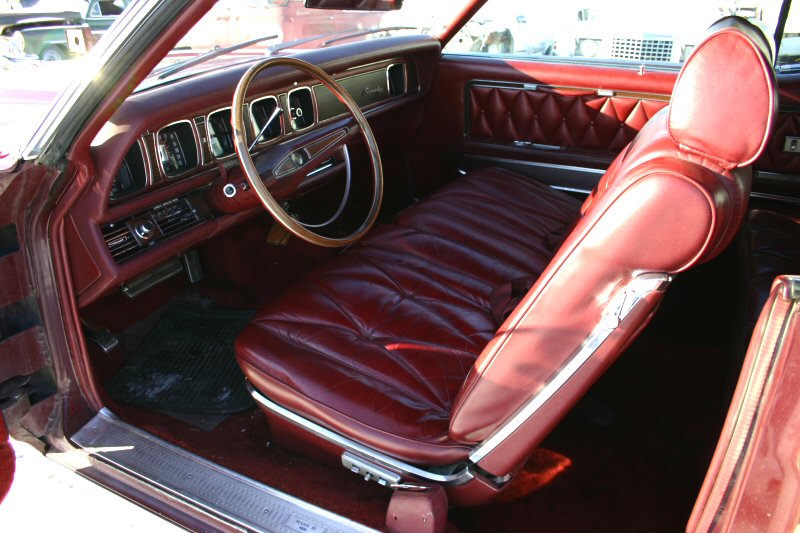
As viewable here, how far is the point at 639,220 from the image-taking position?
0.90 m

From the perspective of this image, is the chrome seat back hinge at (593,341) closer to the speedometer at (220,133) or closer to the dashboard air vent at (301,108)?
the speedometer at (220,133)

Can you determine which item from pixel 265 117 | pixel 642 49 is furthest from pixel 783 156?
pixel 265 117

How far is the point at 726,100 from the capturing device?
85 cm

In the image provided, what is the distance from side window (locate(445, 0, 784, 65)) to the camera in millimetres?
2512

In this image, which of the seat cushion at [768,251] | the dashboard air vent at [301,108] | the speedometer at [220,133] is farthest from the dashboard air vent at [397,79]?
the seat cushion at [768,251]

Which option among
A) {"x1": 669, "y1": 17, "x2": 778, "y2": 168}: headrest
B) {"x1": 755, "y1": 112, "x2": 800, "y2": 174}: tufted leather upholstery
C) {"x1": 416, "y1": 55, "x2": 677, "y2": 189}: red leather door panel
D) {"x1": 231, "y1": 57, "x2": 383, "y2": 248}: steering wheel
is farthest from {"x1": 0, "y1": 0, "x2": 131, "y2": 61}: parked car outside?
{"x1": 755, "y1": 112, "x2": 800, "y2": 174}: tufted leather upholstery

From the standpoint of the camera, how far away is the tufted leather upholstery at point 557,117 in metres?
2.40

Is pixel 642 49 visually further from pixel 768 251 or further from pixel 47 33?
pixel 47 33

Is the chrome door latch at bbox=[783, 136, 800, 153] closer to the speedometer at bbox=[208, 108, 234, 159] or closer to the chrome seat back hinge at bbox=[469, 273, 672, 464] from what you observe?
the chrome seat back hinge at bbox=[469, 273, 672, 464]

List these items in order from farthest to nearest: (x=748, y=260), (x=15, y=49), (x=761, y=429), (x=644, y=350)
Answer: (x=644, y=350)
(x=15, y=49)
(x=748, y=260)
(x=761, y=429)

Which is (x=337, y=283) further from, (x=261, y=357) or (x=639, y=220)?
(x=639, y=220)

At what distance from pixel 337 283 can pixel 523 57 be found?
4.82ft

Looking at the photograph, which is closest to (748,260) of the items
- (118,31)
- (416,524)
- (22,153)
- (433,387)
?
(433,387)

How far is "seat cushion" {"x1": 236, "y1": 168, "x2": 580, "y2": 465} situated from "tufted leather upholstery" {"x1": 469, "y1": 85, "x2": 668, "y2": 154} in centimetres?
49
